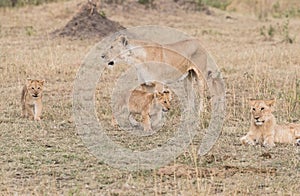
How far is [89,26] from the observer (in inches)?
778

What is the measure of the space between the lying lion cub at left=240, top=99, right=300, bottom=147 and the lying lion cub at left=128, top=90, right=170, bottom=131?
1556mm

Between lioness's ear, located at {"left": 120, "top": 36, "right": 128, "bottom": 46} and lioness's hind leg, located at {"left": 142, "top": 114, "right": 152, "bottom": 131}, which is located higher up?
lioness's ear, located at {"left": 120, "top": 36, "right": 128, "bottom": 46}

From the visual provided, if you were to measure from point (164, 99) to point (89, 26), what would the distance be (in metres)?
9.69

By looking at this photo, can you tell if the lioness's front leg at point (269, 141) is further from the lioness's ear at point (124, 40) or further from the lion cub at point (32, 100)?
the lion cub at point (32, 100)

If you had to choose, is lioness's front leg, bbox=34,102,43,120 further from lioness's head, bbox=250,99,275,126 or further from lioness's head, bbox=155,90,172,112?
lioness's head, bbox=250,99,275,126

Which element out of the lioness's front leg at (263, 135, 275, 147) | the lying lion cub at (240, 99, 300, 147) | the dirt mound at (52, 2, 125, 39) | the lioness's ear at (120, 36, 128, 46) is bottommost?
the lioness's front leg at (263, 135, 275, 147)

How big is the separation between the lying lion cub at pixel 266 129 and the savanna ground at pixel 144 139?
163mm

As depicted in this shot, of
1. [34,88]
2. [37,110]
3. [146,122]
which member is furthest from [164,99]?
[34,88]

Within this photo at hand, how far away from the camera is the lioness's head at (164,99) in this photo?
10.3 meters

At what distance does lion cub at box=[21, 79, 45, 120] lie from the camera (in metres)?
10.9

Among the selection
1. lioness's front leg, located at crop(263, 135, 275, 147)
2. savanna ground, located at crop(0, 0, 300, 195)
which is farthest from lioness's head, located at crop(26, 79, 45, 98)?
lioness's front leg, located at crop(263, 135, 275, 147)

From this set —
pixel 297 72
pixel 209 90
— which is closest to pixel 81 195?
pixel 209 90

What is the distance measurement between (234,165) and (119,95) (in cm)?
338

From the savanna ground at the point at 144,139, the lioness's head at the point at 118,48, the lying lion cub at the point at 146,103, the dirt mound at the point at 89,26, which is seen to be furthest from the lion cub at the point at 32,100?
the dirt mound at the point at 89,26
